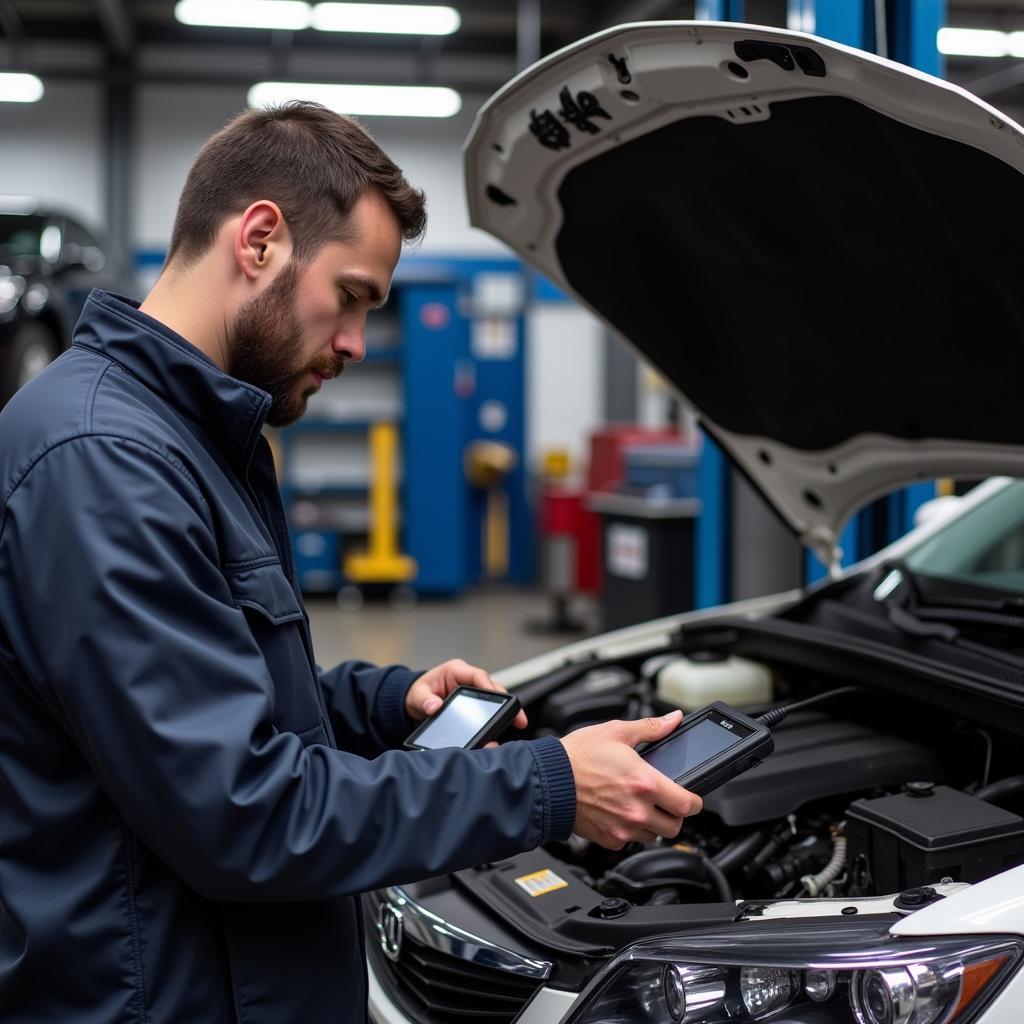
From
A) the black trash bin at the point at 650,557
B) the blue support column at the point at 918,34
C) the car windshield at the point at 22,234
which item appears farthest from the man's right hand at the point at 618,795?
the car windshield at the point at 22,234

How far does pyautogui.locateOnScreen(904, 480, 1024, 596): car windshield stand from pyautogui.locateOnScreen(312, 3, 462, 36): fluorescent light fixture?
6940mm

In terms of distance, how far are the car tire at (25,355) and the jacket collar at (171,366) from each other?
5.40 m

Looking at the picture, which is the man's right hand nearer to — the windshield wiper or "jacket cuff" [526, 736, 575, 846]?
"jacket cuff" [526, 736, 575, 846]

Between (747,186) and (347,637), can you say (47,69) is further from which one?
(747,186)

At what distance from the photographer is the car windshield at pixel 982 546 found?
2238 mm

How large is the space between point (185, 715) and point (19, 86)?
9839mm

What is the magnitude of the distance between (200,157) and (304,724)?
0.63 m

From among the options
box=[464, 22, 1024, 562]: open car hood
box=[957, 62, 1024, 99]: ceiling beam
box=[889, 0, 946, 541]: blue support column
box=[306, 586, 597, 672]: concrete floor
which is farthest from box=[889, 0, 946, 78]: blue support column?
box=[957, 62, 1024, 99]: ceiling beam

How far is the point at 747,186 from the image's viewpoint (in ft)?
5.60

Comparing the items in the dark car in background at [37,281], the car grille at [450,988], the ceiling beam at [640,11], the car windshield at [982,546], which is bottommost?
the car grille at [450,988]

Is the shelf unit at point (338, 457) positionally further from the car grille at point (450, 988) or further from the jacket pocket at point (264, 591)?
the jacket pocket at point (264, 591)

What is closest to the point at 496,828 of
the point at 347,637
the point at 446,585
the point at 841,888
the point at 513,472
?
the point at 841,888

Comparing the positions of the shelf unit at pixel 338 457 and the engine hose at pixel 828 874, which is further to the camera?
the shelf unit at pixel 338 457

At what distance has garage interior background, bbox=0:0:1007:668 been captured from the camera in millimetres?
7109
